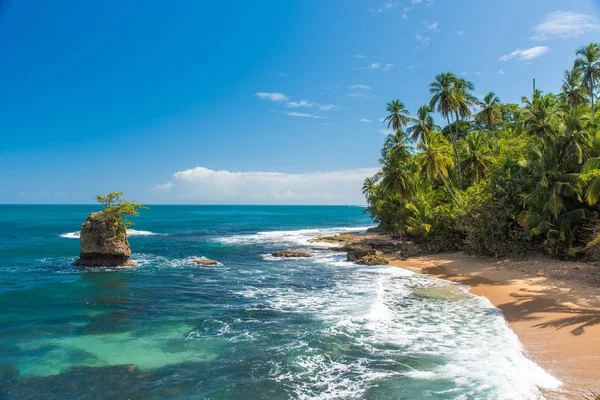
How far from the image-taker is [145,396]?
9.19 metres

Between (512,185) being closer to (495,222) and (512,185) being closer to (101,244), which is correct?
(495,222)

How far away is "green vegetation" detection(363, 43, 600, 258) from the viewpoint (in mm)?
21531

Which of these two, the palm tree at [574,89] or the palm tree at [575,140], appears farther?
the palm tree at [574,89]

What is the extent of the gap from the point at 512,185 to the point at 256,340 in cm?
2126

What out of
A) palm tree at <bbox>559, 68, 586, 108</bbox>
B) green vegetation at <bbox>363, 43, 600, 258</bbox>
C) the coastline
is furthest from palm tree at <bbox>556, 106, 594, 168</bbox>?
palm tree at <bbox>559, 68, 586, 108</bbox>

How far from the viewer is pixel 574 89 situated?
4441 cm

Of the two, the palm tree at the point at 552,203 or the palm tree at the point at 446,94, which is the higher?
the palm tree at the point at 446,94

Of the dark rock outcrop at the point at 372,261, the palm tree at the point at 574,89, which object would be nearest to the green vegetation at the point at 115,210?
the dark rock outcrop at the point at 372,261

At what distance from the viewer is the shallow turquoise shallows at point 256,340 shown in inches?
375

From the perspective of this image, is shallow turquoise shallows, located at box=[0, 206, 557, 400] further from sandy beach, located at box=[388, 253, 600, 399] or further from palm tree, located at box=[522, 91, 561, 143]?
palm tree, located at box=[522, 91, 561, 143]

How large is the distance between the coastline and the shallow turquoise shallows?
0.70 m

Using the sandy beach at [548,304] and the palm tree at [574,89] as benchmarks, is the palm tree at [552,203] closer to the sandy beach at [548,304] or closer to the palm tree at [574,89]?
the sandy beach at [548,304]

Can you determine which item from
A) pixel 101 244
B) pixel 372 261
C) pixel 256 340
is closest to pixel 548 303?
pixel 256 340

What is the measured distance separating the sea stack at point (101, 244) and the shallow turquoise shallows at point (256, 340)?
12.9ft
